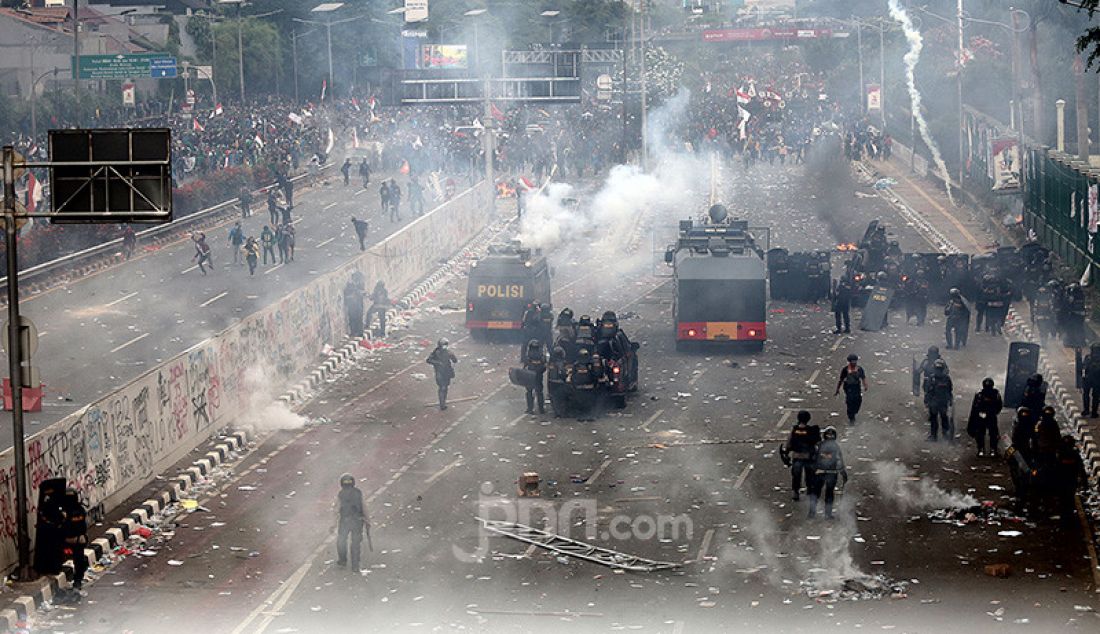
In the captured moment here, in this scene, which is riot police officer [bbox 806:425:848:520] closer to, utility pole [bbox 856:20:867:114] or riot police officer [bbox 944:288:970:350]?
riot police officer [bbox 944:288:970:350]

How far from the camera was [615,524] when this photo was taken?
81.6ft

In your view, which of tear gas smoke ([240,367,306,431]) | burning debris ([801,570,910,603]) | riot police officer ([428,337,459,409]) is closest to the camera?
burning debris ([801,570,910,603])

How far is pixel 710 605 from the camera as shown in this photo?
68.6 feet

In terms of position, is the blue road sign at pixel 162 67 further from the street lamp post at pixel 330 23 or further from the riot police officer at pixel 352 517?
the riot police officer at pixel 352 517

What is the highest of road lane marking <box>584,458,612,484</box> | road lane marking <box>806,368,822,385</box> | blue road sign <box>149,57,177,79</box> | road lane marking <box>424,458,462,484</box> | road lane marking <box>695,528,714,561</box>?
blue road sign <box>149,57,177,79</box>

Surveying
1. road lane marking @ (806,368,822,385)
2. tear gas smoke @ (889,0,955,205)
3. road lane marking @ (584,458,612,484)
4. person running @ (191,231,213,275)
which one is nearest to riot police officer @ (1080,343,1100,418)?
road lane marking @ (806,368,822,385)

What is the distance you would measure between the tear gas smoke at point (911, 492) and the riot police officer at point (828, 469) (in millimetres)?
1323

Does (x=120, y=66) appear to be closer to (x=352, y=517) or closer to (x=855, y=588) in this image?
(x=352, y=517)

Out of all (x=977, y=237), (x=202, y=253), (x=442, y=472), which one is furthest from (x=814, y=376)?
(x=977, y=237)

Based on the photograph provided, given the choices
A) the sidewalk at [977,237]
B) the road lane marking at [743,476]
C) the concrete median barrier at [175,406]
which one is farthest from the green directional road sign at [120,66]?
the road lane marking at [743,476]

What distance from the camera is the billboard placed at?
2682 inches

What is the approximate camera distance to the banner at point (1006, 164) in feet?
195

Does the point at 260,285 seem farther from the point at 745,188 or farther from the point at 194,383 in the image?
the point at 745,188

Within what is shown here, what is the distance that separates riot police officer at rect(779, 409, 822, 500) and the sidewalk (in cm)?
477
